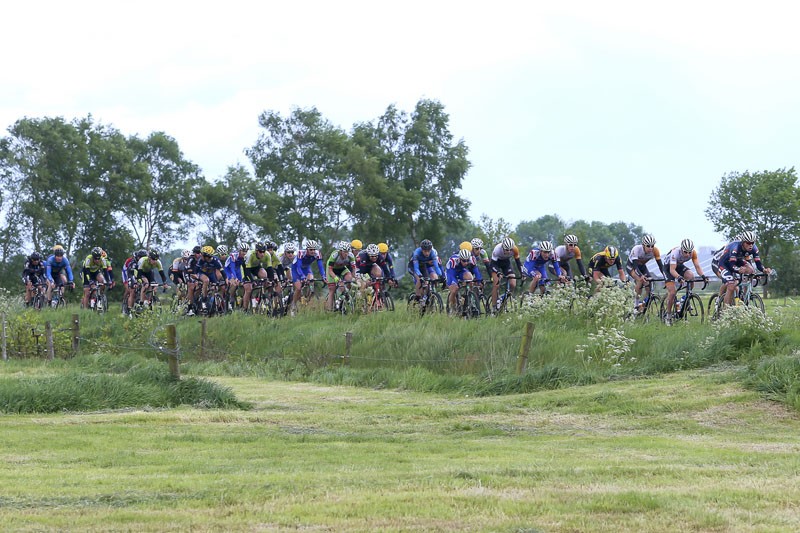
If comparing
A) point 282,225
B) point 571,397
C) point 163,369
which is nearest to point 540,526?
point 571,397

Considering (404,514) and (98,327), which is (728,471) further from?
(98,327)

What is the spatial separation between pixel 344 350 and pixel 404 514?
1473cm

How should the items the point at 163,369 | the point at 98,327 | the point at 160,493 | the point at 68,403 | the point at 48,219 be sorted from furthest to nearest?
1. the point at 48,219
2. the point at 98,327
3. the point at 163,369
4. the point at 68,403
5. the point at 160,493

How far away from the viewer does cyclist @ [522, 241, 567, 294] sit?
2448 cm

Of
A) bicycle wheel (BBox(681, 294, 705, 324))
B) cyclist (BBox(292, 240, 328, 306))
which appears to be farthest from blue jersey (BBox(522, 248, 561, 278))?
cyclist (BBox(292, 240, 328, 306))

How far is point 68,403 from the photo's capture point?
49.4ft

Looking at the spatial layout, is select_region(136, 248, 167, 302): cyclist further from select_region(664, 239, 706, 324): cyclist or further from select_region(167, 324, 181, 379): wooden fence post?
select_region(167, 324, 181, 379): wooden fence post

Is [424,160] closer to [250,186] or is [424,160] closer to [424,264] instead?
[250,186]

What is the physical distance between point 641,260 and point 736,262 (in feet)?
9.38

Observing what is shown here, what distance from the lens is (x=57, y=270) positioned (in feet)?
114

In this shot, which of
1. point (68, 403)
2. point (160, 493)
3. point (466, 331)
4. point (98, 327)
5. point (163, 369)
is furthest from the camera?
point (98, 327)

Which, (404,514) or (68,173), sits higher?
(68,173)

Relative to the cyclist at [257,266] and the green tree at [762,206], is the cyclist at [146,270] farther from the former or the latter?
the green tree at [762,206]

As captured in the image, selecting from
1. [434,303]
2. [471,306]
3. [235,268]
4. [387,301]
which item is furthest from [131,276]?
[471,306]
